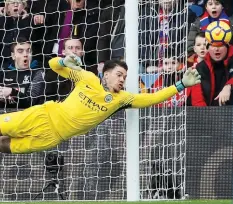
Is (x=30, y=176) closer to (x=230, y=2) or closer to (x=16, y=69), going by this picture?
(x=16, y=69)

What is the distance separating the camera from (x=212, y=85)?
13430 millimetres

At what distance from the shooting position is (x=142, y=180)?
12.4 meters

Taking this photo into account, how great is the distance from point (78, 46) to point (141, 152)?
1.94m

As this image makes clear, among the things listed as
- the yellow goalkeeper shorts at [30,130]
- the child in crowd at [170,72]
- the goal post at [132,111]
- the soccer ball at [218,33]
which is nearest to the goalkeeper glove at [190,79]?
the goal post at [132,111]

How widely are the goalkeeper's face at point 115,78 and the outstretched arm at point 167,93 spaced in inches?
9.8

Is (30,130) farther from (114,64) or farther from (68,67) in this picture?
(114,64)

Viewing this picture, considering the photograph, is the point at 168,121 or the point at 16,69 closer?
the point at 168,121

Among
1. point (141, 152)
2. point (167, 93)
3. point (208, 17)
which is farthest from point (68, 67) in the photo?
point (208, 17)

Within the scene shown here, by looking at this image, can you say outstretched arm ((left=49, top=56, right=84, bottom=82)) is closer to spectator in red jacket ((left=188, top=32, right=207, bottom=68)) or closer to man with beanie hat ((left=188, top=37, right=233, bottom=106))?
man with beanie hat ((left=188, top=37, right=233, bottom=106))

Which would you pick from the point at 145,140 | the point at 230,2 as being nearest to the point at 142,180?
the point at 145,140

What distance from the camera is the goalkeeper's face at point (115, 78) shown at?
11102 mm

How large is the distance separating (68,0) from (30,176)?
2.79m

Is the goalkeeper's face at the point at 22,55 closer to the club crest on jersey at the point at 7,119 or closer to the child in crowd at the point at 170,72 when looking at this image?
the child in crowd at the point at 170,72

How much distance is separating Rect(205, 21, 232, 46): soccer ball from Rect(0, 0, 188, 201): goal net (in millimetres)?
363
